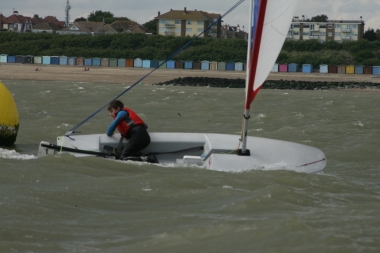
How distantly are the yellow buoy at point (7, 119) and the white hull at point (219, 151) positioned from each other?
1.99 metres

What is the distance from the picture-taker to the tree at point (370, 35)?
85.6m

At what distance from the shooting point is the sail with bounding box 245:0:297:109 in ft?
23.4

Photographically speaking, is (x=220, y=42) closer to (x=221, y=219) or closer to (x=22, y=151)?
(x=22, y=151)

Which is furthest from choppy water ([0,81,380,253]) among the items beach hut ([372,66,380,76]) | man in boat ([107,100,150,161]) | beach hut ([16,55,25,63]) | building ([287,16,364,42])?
building ([287,16,364,42])

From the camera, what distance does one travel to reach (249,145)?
8.35 metres

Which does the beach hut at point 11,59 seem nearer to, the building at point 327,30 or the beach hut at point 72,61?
the beach hut at point 72,61

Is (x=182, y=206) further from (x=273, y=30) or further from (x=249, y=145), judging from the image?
(x=273, y=30)

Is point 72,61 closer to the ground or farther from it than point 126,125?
farther from it

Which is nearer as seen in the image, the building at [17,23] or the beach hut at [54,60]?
the beach hut at [54,60]

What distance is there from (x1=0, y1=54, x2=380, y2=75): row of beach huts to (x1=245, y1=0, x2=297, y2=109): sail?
44057 mm

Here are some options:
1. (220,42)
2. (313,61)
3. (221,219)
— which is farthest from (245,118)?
(220,42)

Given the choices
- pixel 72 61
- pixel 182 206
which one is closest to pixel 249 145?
pixel 182 206

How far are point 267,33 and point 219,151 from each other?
1.73 m

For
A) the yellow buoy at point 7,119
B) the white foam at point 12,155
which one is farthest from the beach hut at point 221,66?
the white foam at point 12,155
